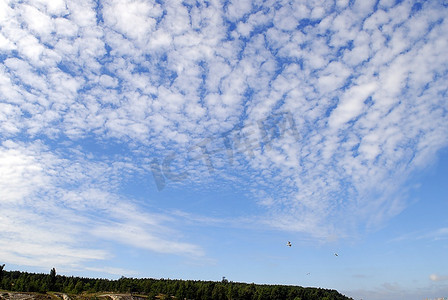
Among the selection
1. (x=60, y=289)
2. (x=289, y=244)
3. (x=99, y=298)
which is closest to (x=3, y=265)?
(x=99, y=298)

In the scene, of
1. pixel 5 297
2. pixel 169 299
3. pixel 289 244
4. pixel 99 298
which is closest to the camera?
pixel 289 244

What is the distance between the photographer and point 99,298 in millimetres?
169000

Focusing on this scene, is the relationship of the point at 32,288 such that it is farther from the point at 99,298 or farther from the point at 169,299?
the point at 169,299

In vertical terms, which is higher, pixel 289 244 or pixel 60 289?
pixel 289 244

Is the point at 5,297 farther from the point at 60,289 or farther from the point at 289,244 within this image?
the point at 289,244

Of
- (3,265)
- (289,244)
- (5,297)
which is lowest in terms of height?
(5,297)

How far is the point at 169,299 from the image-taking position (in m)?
180

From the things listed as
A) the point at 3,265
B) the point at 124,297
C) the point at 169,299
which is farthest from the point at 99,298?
the point at 3,265

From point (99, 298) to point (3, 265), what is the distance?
82.5 m

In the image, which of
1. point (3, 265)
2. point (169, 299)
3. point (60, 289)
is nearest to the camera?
point (3, 265)

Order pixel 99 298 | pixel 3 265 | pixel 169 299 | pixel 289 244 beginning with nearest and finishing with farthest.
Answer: pixel 289 244
pixel 3 265
pixel 99 298
pixel 169 299

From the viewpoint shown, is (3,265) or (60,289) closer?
(3,265)

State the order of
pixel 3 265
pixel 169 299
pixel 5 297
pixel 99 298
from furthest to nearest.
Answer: pixel 169 299, pixel 99 298, pixel 5 297, pixel 3 265

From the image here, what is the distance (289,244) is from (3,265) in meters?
92.8
